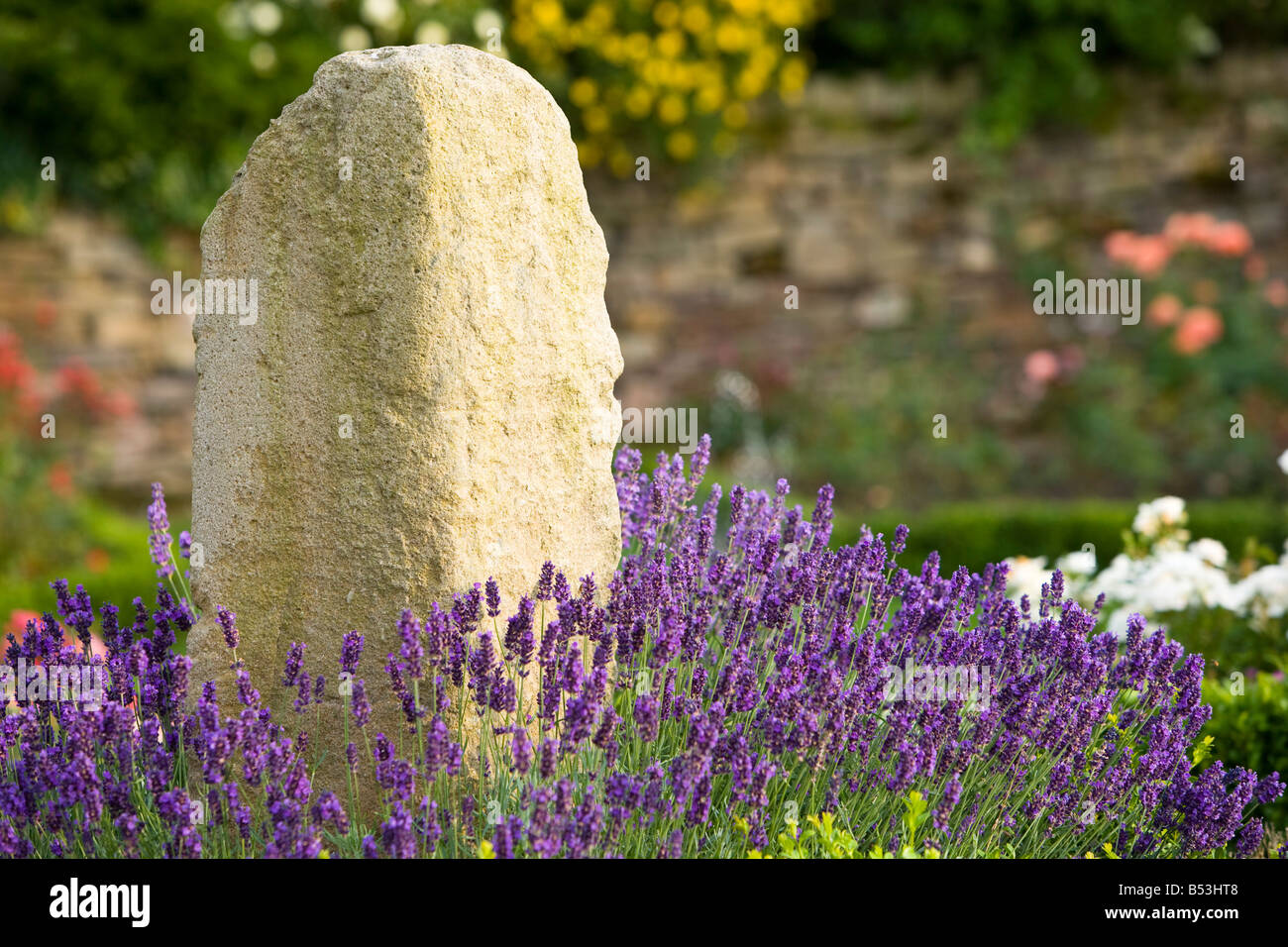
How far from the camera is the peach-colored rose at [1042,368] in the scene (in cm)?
884

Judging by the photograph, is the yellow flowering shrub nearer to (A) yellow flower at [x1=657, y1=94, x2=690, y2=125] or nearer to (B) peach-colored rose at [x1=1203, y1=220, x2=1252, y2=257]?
(A) yellow flower at [x1=657, y1=94, x2=690, y2=125]

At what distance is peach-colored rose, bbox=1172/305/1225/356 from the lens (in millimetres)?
8469

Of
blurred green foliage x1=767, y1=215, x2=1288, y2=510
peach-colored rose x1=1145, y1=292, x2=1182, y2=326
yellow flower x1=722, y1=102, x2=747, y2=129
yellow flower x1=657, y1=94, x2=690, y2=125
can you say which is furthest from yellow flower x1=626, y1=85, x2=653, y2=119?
peach-colored rose x1=1145, y1=292, x2=1182, y2=326

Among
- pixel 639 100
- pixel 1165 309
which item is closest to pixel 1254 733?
pixel 1165 309

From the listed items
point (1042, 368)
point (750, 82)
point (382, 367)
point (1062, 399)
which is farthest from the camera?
point (750, 82)

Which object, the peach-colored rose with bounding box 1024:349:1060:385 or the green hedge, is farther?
the peach-colored rose with bounding box 1024:349:1060:385

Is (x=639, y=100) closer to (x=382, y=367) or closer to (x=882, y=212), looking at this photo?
(x=882, y=212)

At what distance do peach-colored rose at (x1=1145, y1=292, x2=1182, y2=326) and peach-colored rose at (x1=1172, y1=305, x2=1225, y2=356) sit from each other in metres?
0.09

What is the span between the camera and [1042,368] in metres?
8.84

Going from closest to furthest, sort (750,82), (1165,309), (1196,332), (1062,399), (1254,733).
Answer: (1254,733) → (1196,332) → (1165,309) → (1062,399) → (750,82)

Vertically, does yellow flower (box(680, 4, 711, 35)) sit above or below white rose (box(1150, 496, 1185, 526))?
above

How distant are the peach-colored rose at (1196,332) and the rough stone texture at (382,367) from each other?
677cm

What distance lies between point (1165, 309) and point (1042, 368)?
0.90 metres
